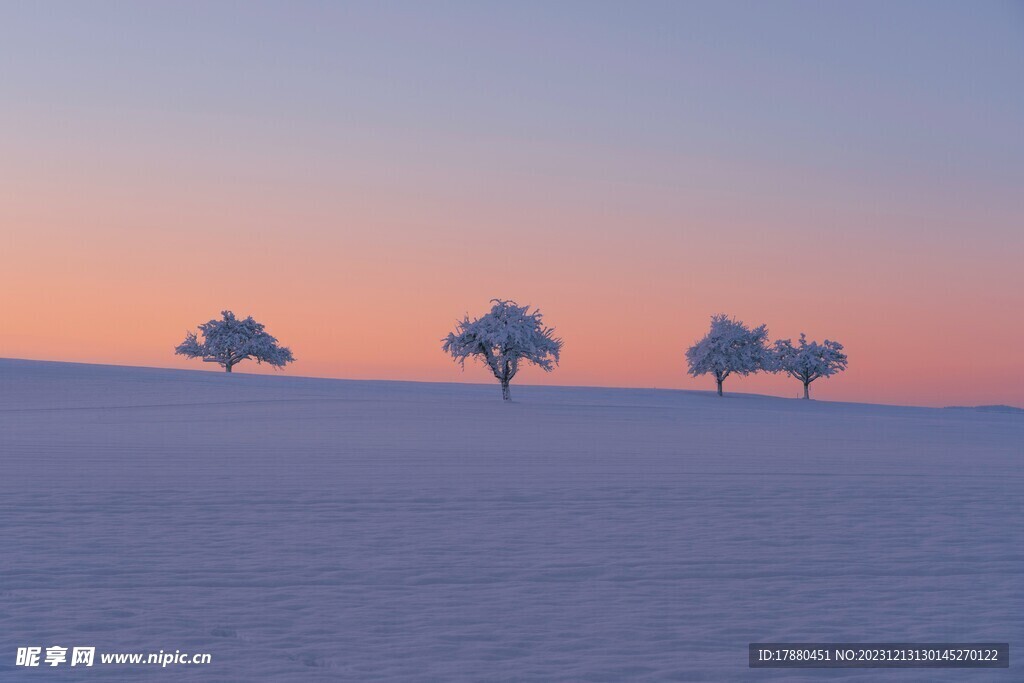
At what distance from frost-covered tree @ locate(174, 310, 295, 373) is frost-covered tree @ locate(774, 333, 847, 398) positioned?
2002 inches

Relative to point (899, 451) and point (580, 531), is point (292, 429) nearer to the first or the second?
point (899, 451)

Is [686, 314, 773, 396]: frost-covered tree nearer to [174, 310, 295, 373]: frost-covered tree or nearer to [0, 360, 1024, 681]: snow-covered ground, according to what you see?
[174, 310, 295, 373]: frost-covered tree

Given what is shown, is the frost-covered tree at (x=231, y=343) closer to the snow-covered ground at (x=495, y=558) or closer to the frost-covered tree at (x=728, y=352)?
the frost-covered tree at (x=728, y=352)

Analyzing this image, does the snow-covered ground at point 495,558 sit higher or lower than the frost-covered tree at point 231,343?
lower

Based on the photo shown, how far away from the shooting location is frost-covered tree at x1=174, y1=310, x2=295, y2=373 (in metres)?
94.6

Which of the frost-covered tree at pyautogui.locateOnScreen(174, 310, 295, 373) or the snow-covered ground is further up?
the frost-covered tree at pyautogui.locateOnScreen(174, 310, 295, 373)

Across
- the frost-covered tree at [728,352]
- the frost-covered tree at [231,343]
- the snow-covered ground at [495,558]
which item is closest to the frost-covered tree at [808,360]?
the frost-covered tree at [728,352]

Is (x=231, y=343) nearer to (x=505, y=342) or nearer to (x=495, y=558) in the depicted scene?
(x=505, y=342)

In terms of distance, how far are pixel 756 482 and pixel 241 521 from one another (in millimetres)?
9563

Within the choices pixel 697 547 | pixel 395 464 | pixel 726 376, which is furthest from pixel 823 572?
pixel 726 376

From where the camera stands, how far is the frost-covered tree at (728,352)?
9062 cm

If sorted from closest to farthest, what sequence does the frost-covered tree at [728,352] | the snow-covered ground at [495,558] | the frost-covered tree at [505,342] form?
the snow-covered ground at [495,558]
the frost-covered tree at [505,342]
the frost-covered tree at [728,352]

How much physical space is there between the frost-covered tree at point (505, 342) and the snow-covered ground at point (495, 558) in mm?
30500

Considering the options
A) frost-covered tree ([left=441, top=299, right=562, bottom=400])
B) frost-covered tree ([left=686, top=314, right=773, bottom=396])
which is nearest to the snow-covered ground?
frost-covered tree ([left=441, top=299, right=562, bottom=400])
